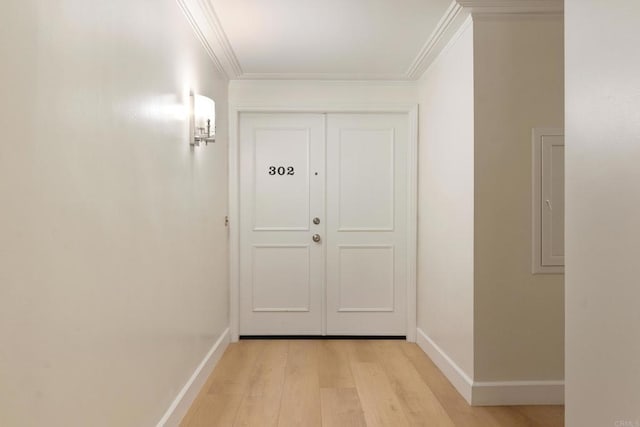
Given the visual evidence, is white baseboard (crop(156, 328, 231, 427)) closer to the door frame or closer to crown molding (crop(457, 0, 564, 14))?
the door frame

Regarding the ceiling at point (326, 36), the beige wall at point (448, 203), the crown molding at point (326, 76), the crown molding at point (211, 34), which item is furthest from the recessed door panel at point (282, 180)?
the beige wall at point (448, 203)

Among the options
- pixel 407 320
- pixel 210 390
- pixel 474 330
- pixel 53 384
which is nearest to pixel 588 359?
pixel 474 330

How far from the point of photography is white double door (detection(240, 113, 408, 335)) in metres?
4.32

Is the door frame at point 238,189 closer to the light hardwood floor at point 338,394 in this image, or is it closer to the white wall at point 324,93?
the white wall at point 324,93

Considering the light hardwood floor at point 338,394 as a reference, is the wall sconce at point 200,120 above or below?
above

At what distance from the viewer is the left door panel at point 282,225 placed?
14.2 feet

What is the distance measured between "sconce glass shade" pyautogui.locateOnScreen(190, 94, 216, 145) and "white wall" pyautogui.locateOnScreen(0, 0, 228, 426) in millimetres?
137

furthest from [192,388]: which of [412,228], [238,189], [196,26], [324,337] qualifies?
[412,228]

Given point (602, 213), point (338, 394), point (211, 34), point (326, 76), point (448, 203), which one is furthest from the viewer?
point (326, 76)

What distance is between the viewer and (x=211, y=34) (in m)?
3.12

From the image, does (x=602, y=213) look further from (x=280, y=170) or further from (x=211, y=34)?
(x=280, y=170)

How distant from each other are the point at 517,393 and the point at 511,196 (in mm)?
1157

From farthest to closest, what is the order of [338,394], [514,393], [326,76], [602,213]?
[326,76], [338,394], [514,393], [602,213]

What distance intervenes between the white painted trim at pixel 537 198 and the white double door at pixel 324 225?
1555 millimetres
